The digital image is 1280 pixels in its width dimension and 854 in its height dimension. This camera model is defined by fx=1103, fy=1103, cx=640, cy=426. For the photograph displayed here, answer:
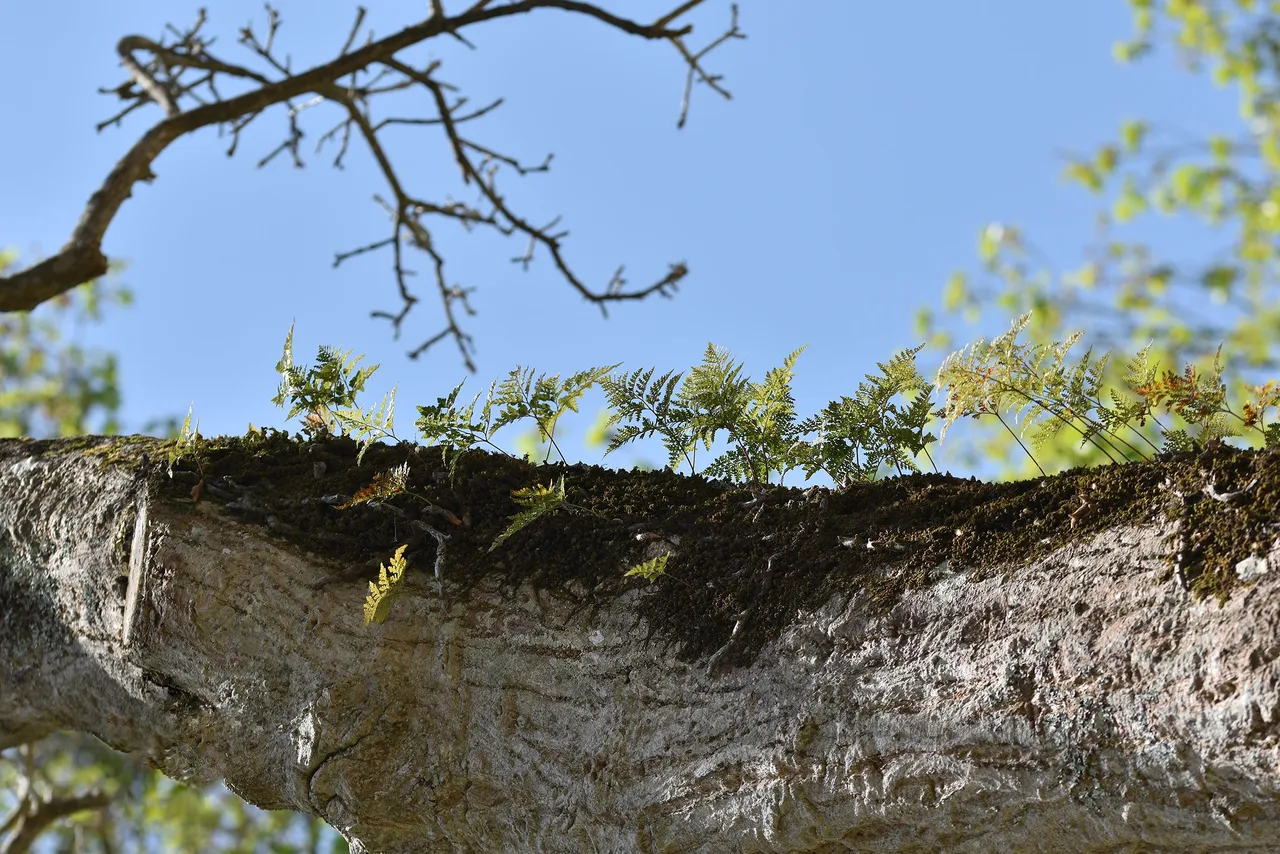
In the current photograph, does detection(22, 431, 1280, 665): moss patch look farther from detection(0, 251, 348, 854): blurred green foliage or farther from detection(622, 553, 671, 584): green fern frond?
detection(0, 251, 348, 854): blurred green foliage

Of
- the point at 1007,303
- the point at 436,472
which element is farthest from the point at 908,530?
the point at 1007,303

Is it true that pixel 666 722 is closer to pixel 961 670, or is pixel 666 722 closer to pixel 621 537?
pixel 621 537

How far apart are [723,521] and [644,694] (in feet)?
1.36

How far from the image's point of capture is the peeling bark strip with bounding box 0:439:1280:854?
5.44ft

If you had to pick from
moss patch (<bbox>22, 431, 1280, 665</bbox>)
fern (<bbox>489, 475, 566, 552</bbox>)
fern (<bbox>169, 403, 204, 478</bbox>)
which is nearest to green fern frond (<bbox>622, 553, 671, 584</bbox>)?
moss patch (<bbox>22, 431, 1280, 665</bbox>)

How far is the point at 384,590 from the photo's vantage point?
2309 millimetres

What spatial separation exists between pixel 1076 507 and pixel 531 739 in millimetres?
1170

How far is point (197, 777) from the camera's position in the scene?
9.28ft

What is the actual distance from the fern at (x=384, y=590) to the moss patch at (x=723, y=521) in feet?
0.46

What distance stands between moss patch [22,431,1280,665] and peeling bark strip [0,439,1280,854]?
2 centimetres

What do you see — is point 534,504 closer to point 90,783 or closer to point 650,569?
point 650,569

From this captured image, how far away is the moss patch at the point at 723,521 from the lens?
1845 millimetres

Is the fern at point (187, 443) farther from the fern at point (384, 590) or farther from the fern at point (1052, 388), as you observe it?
the fern at point (1052, 388)

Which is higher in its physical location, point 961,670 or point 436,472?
point 436,472
